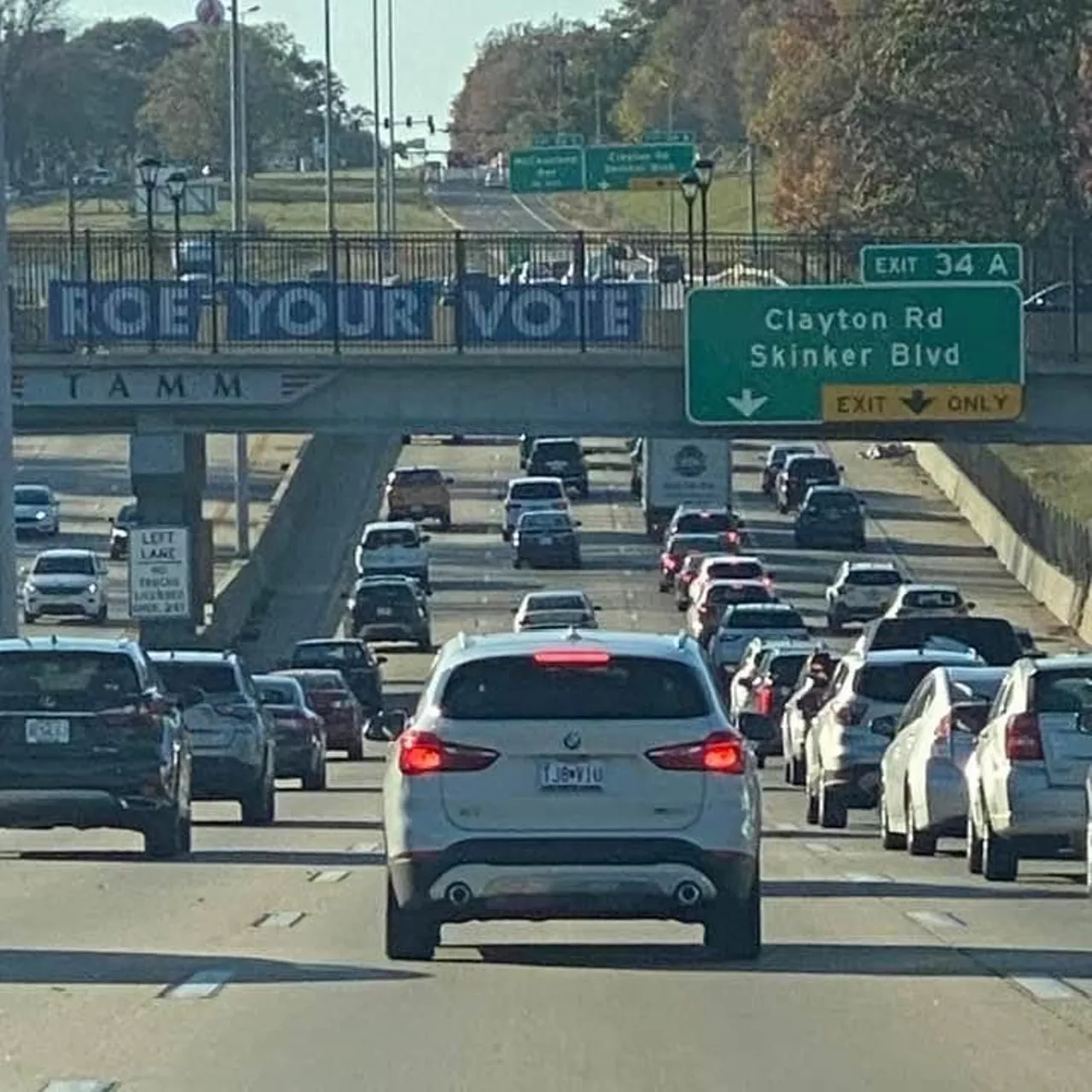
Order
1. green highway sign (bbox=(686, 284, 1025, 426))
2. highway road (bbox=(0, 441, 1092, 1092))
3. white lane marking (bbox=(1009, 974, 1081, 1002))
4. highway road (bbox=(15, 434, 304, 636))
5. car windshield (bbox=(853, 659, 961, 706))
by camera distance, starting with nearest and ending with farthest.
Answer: highway road (bbox=(0, 441, 1092, 1092)), white lane marking (bbox=(1009, 974, 1081, 1002)), car windshield (bbox=(853, 659, 961, 706)), green highway sign (bbox=(686, 284, 1025, 426)), highway road (bbox=(15, 434, 304, 636))

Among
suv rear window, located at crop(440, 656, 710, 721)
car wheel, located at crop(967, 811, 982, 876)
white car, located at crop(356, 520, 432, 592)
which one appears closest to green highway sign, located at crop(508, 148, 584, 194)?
white car, located at crop(356, 520, 432, 592)

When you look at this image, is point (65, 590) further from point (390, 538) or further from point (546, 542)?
point (546, 542)

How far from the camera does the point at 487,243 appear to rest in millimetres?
57562

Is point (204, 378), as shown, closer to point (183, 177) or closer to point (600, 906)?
point (183, 177)

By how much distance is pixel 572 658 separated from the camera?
1716cm

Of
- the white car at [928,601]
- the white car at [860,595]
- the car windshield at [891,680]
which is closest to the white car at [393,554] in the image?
the white car at [860,595]

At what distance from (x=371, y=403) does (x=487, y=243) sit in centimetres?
312

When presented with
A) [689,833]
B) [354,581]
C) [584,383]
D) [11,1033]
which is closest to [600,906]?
[689,833]

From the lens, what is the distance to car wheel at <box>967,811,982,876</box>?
81.0 feet

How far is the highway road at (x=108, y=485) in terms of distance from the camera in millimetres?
84125

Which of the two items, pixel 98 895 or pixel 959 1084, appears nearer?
pixel 959 1084

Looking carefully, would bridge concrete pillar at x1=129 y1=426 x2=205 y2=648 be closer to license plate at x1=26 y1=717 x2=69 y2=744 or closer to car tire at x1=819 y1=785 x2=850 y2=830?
car tire at x1=819 y1=785 x2=850 y2=830

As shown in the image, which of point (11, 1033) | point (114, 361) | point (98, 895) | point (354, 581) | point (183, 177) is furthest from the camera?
A: point (354, 581)

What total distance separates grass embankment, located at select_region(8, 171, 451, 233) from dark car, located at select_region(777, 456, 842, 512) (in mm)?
42311
